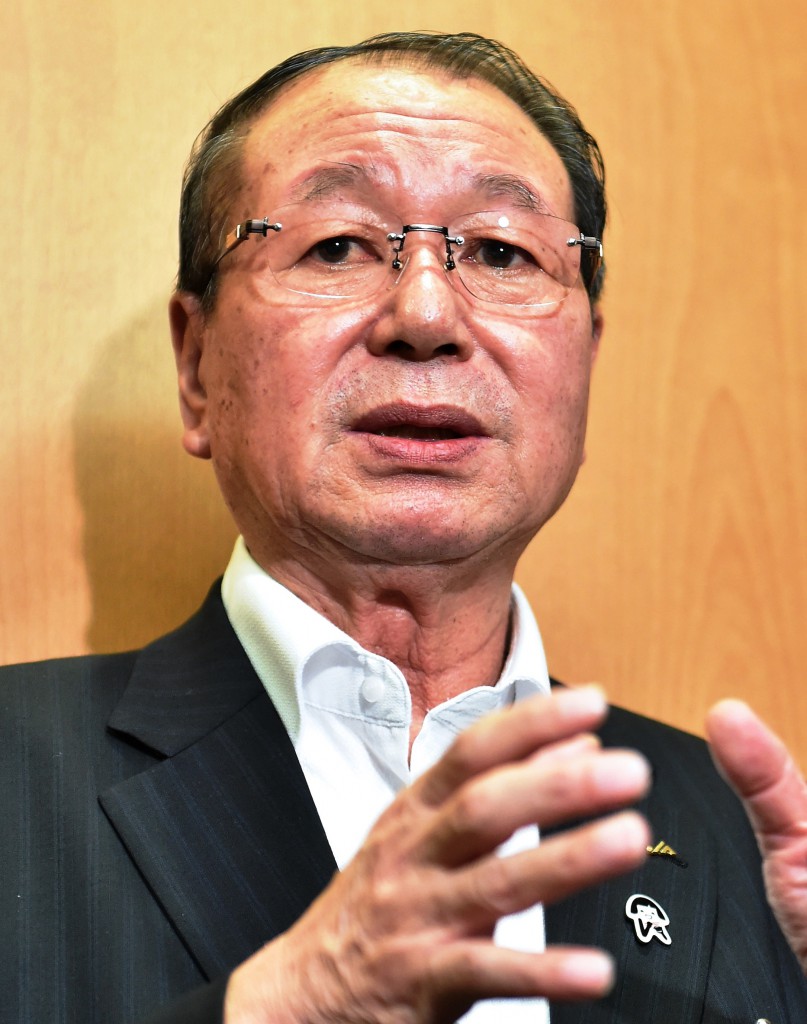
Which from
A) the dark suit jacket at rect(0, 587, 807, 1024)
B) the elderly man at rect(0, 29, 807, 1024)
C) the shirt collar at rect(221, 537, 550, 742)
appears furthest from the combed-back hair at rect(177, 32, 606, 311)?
the dark suit jacket at rect(0, 587, 807, 1024)

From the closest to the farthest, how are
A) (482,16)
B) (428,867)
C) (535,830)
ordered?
(428,867)
(535,830)
(482,16)

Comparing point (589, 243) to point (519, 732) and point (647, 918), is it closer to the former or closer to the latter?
point (647, 918)

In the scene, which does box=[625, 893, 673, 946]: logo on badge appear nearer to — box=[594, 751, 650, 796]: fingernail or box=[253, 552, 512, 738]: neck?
box=[253, 552, 512, 738]: neck

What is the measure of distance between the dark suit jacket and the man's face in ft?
0.64

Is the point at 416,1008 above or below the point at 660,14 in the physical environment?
below

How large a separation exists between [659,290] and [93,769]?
1143mm

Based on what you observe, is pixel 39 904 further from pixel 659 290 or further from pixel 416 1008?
pixel 659 290

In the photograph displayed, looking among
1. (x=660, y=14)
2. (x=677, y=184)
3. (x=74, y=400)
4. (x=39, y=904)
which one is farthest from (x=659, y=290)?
(x=39, y=904)

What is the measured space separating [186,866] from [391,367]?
533 millimetres

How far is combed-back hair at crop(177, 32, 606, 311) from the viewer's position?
150 cm

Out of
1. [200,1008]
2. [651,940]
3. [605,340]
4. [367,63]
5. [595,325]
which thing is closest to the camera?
[200,1008]

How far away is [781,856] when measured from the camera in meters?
0.97

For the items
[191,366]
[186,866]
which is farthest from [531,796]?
[191,366]

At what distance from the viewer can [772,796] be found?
939 millimetres
